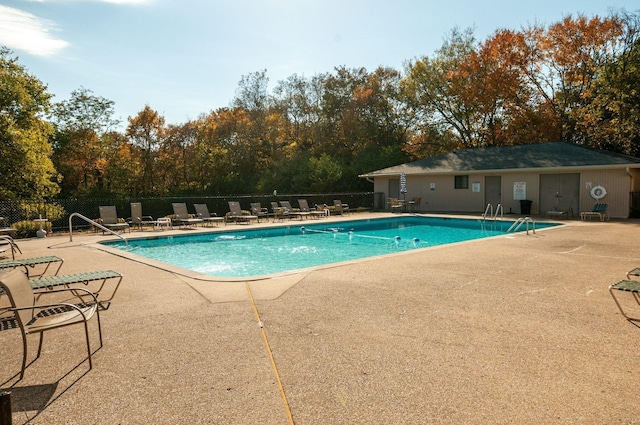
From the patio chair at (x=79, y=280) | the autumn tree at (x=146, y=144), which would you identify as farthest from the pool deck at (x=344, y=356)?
the autumn tree at (x=146, y=144)

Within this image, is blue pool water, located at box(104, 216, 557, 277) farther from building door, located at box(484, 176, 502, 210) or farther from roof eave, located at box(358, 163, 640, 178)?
building door, located at box(484, 176, 502, 210)

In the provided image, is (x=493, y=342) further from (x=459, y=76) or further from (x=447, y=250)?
(x=459, y=76)

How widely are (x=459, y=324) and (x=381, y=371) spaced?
4.73 feet

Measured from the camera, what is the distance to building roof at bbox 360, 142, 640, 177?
58.3 ft

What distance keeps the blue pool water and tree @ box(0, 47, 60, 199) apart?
7.41 m

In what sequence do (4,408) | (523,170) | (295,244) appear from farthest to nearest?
1. (523,170)
2. (295,244)
3. (4,408)

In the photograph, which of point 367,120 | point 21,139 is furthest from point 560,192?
point 21,139

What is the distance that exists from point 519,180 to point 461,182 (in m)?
3.03

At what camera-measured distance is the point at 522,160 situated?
20766mm

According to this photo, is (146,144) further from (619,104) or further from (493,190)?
(619,104)

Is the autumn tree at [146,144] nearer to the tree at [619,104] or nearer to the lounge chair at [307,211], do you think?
the lounge chair at [307,211]

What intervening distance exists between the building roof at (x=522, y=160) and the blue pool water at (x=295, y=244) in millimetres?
4228

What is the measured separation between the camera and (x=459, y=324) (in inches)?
167

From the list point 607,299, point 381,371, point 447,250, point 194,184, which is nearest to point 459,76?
point 194,184
